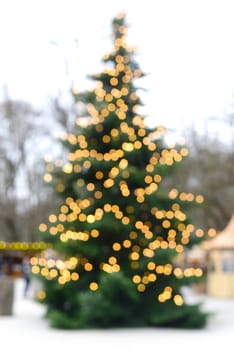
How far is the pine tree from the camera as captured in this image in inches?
477

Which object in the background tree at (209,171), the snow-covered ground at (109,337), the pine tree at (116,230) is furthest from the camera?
the background tree at (209,171)

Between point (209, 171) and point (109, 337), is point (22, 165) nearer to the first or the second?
point (209, 171)

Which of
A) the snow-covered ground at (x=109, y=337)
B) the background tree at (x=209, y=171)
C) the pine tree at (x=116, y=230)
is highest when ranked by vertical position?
the background tree at (x=209, y=171)

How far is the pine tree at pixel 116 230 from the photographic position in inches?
477

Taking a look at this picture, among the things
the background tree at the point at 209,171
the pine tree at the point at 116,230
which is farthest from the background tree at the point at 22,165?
the pine tree at the point at 116,230

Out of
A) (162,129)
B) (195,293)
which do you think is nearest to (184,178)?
(195,293)

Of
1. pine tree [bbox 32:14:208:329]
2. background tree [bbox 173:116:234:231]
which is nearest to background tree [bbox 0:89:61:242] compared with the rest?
background tree [bbox 173:116:234:231]

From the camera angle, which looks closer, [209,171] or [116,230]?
[116,230]

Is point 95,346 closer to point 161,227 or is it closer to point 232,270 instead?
point 161,227

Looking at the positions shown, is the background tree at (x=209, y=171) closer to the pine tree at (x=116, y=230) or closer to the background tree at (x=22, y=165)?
the background tree at (x=22, y=165)

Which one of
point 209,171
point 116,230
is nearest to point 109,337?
point 116,230

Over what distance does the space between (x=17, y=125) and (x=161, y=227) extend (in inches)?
905

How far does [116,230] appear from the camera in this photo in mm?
12359

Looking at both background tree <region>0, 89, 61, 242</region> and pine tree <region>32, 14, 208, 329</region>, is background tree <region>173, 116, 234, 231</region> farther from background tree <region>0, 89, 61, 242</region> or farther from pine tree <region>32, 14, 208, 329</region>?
pine tree <region>32, 14, 208, 329</region>
